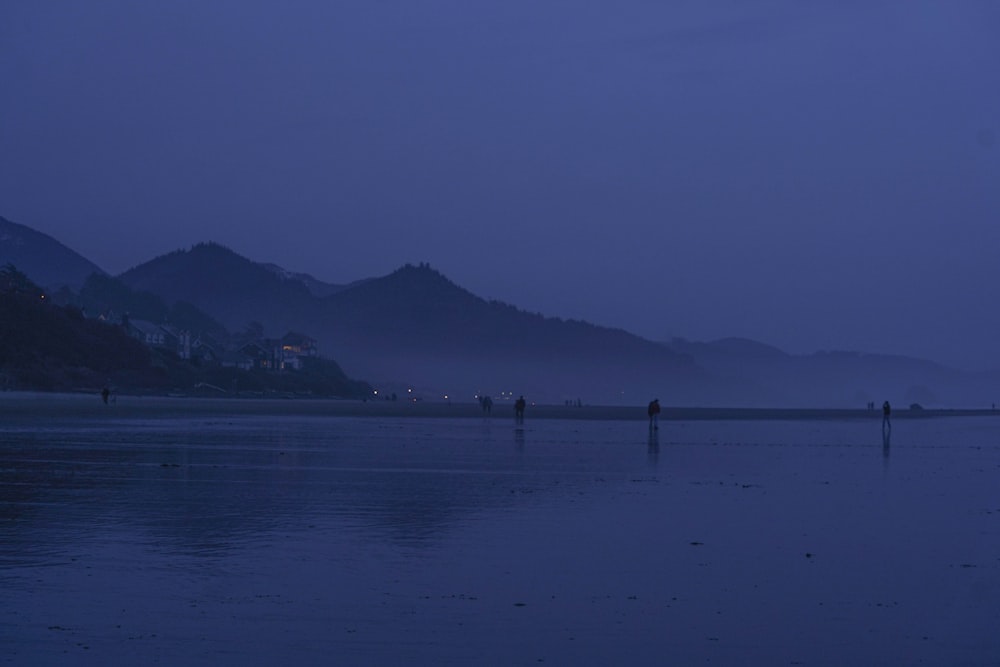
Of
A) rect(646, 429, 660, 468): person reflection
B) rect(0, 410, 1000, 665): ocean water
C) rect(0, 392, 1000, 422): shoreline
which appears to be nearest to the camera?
rect(0, 410, 1000, 665): ocean water

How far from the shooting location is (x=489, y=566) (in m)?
14.1

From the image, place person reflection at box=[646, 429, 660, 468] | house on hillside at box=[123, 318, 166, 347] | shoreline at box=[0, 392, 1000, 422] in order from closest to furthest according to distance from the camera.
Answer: person reflection at box=[646, 429, 660, 468]
shoreline at box=[0, 392, 1000, 422]
house on hillside at box=[123, 318, 166, 347]

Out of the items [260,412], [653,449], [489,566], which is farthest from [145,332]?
[489,566]

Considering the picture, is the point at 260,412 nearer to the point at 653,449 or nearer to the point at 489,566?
the point at 653,449

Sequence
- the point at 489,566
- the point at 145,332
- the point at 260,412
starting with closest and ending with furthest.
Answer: the point at 489,566 → the point at 260,412 → the point at 145,332

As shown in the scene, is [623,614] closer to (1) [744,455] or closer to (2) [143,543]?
(2) [143,543]

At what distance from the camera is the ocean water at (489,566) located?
10.1 meters

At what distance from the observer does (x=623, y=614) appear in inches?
453

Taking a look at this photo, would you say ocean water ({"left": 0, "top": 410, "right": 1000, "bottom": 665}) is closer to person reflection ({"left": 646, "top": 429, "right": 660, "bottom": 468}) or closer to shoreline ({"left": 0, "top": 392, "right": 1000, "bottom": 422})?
person reflection ({"left": 646, "top": 429, "right": 660, "bottom": 468})

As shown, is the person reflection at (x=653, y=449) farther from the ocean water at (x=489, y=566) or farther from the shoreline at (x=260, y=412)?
the shoreline at (x=260, y=412)

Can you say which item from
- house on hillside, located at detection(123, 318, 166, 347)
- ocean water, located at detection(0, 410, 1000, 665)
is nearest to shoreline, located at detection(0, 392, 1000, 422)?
ocean water, located at detection(0, 410, 1000, 665)

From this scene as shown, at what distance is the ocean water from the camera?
10.1 m

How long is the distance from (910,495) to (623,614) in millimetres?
14595

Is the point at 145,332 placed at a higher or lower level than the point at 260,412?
higher
